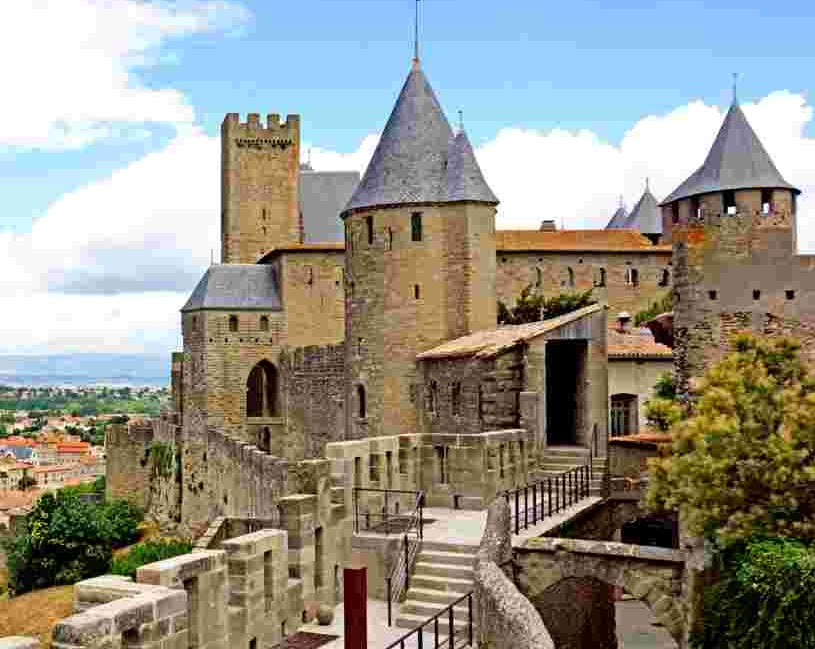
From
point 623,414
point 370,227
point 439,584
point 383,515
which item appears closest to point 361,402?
point 370,227

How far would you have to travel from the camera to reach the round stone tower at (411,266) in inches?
1139

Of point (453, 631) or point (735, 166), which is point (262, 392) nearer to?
point (735, 166)

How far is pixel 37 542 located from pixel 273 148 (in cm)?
2483

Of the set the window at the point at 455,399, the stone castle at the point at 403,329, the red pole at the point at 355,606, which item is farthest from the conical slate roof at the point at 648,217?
the red pole at the point at 355,606

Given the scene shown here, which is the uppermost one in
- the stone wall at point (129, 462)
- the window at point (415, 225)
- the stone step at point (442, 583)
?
the window at point (415, 225)

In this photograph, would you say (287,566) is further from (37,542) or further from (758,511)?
(37,542)

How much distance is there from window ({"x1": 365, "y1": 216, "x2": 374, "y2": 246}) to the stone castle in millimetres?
87

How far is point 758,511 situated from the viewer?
13.9 metres

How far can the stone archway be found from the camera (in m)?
14.1

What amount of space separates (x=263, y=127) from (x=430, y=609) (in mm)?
43484

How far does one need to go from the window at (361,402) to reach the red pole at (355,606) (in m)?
20.2

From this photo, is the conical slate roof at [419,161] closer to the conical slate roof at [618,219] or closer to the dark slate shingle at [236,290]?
the dark slate shingle at [236,290]

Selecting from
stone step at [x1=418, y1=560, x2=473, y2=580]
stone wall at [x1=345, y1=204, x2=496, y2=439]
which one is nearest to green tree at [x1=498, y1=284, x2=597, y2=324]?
stone wall at [x1=345, y1=204, x2=496, y2=439]

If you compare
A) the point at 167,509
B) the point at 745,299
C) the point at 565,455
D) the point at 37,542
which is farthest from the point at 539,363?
the point at 167,509
